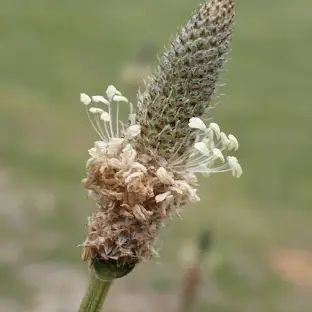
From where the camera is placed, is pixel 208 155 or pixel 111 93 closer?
pixel 208 155

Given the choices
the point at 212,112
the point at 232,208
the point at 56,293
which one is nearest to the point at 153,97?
the point at 212,112

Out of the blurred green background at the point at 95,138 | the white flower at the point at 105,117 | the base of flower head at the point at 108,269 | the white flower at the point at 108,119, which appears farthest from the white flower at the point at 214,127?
the blurred green background at the point at 95,138

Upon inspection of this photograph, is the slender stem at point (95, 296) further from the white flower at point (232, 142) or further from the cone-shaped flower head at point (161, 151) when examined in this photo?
the white flower at point (232, 142)

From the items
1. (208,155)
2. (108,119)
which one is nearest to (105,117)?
(108,119)

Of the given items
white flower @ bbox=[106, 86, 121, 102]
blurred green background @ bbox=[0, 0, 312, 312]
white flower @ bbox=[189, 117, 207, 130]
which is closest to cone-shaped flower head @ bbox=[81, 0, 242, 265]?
white flower @ bbox=[189, 117, 207, 130]

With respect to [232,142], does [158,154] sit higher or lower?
lower

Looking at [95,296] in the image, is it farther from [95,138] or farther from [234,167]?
[95,138]

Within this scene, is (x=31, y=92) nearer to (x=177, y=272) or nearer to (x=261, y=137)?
(x=261, y=137)
